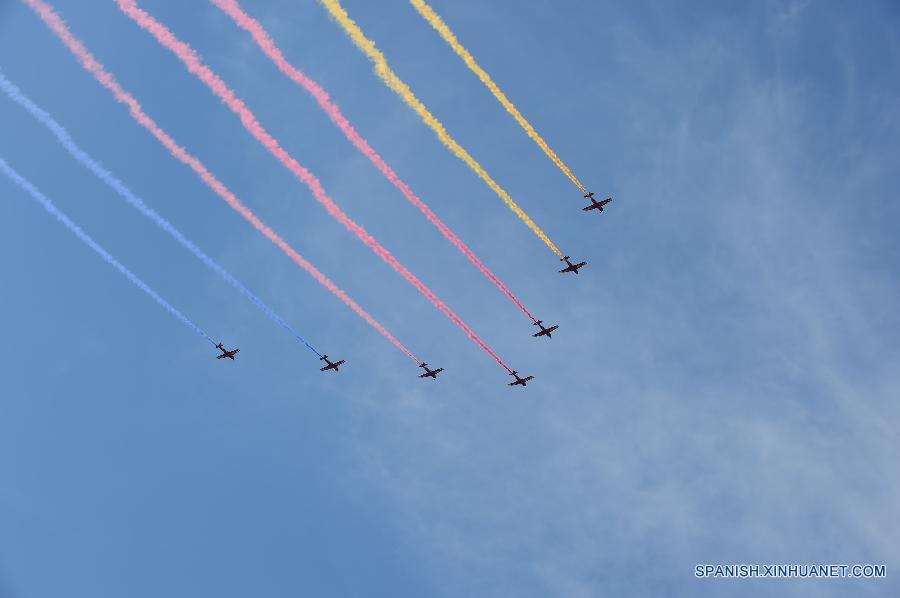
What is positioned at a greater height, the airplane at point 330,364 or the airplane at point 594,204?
the airplane at point 594,204

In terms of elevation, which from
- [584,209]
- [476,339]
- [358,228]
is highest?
[584,209]

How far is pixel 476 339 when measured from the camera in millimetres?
66250

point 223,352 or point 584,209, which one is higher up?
point 584,209

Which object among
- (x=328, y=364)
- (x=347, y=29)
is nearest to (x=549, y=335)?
(x=328, y=364)

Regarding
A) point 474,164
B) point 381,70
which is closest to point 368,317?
point 474,164

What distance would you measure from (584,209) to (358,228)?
20005 millimetres

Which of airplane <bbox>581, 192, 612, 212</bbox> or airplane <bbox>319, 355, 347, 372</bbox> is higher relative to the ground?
airplane <bbox>581, 192, 612, 212</bbox>

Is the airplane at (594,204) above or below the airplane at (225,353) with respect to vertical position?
above

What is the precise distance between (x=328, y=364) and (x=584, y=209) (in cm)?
1886

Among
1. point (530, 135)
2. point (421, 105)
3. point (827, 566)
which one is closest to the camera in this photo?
point (421, 105)

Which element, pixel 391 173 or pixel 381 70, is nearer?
pixel 381 70

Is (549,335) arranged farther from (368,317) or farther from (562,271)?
(368,317)

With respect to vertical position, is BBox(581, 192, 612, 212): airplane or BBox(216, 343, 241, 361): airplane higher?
BBox(581, 192, 612, 212): airplane

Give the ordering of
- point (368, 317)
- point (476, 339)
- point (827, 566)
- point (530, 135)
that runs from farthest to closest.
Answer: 1. point (827, 566)
2. point (476, 339)
3. point (368, 317)
4. point (530, 135)
